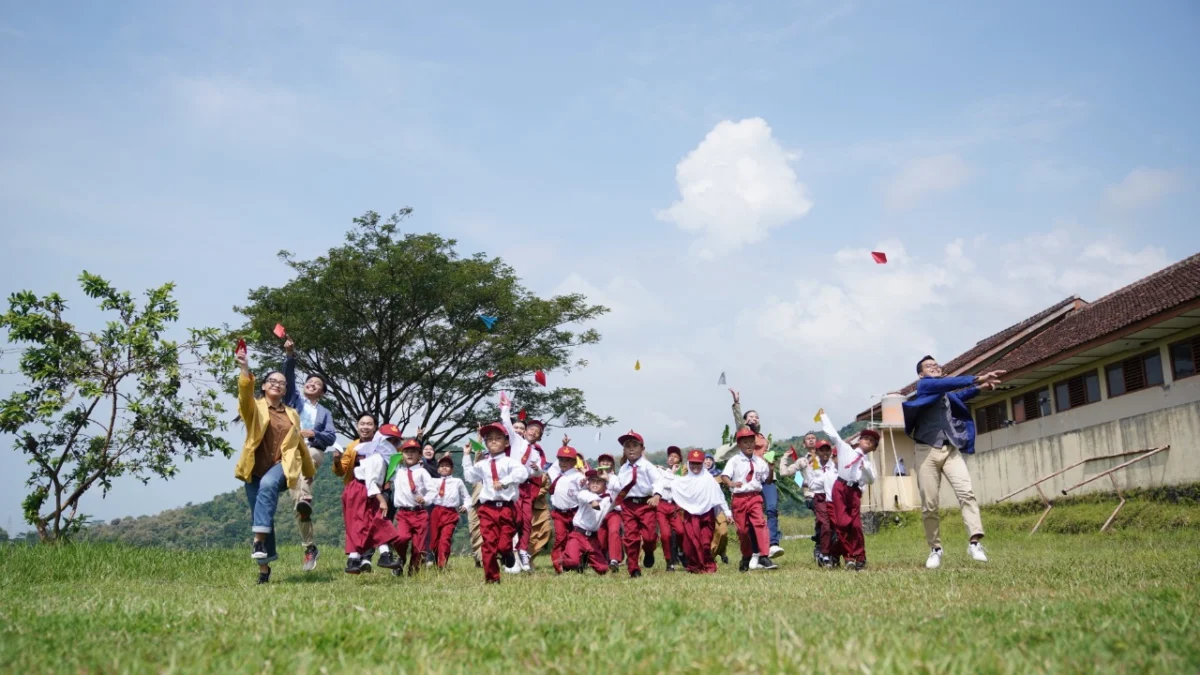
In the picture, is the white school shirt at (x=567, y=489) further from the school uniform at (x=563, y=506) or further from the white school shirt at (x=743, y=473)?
the white school shirt at (x=743, y=473)

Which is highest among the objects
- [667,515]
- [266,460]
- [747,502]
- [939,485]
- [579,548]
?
[266,460]

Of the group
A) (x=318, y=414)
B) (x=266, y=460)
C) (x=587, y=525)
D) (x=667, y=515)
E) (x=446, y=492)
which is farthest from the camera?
(x=587, y=525)

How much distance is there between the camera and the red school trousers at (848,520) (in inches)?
417

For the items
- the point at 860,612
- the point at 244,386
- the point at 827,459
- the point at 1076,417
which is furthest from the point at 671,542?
the point at 1076,417

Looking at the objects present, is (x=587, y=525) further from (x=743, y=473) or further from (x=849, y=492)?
(x=849, y=492)

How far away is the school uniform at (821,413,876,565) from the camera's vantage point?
418 inches

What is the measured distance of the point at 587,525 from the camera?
40.8ft

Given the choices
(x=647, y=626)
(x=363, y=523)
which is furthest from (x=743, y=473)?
(x=647, y=626)

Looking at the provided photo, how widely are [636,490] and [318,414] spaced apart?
12.9 ft

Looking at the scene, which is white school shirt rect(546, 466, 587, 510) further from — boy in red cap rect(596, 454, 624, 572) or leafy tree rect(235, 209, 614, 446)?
leafy tree rect(235, 209, 614, 446)

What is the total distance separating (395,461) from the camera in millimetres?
11398

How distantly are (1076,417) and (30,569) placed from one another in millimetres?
22150

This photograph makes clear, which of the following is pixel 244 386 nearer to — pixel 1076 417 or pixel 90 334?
pixel 90 334

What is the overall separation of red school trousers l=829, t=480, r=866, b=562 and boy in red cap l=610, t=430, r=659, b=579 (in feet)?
7.24
